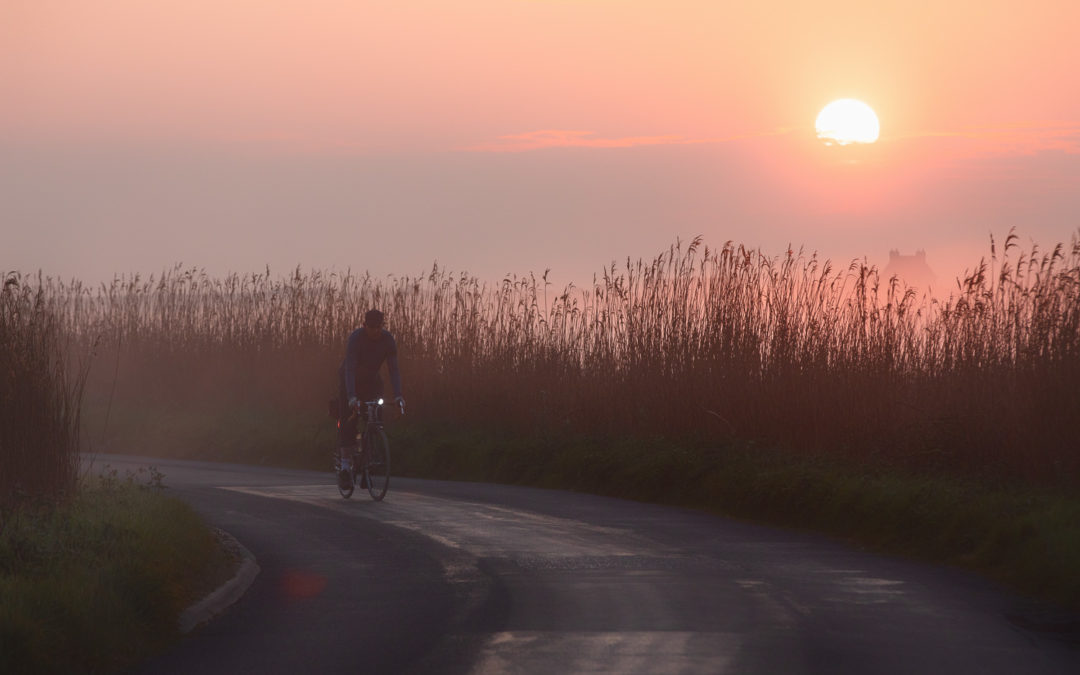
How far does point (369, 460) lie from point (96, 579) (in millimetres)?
9111

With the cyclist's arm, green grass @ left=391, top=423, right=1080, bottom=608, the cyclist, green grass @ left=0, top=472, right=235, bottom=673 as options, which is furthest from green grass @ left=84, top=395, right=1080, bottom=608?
green grass @ left=0, top=472, right=235, bottom=673

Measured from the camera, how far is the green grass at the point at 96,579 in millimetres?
7844

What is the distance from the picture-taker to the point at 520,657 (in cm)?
811

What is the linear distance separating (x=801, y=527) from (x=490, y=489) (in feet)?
18.1

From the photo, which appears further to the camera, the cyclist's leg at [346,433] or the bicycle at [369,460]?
the cyclist's leg at [346,433]

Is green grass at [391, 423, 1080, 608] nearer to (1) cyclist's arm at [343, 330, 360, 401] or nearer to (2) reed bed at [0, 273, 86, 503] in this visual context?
(1) cyclist's arm at [343, 330, 360, 401]

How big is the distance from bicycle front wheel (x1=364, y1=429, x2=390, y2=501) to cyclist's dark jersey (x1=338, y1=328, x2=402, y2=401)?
545 mm

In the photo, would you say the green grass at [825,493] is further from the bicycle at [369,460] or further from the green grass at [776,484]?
the bicycle at [369,460]

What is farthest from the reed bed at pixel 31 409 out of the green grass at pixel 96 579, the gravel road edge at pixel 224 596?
the gravel road edge at pixel 224 596

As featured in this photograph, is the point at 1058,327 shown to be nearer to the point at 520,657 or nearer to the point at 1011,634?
the point at 1011,634

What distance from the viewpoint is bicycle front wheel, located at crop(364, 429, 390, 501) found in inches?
707

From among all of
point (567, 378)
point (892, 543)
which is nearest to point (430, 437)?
point (567, 378)

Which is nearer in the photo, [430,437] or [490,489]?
[490,489]

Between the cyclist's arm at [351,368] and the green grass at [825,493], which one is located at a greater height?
the cyclist's arm at [351,368]
